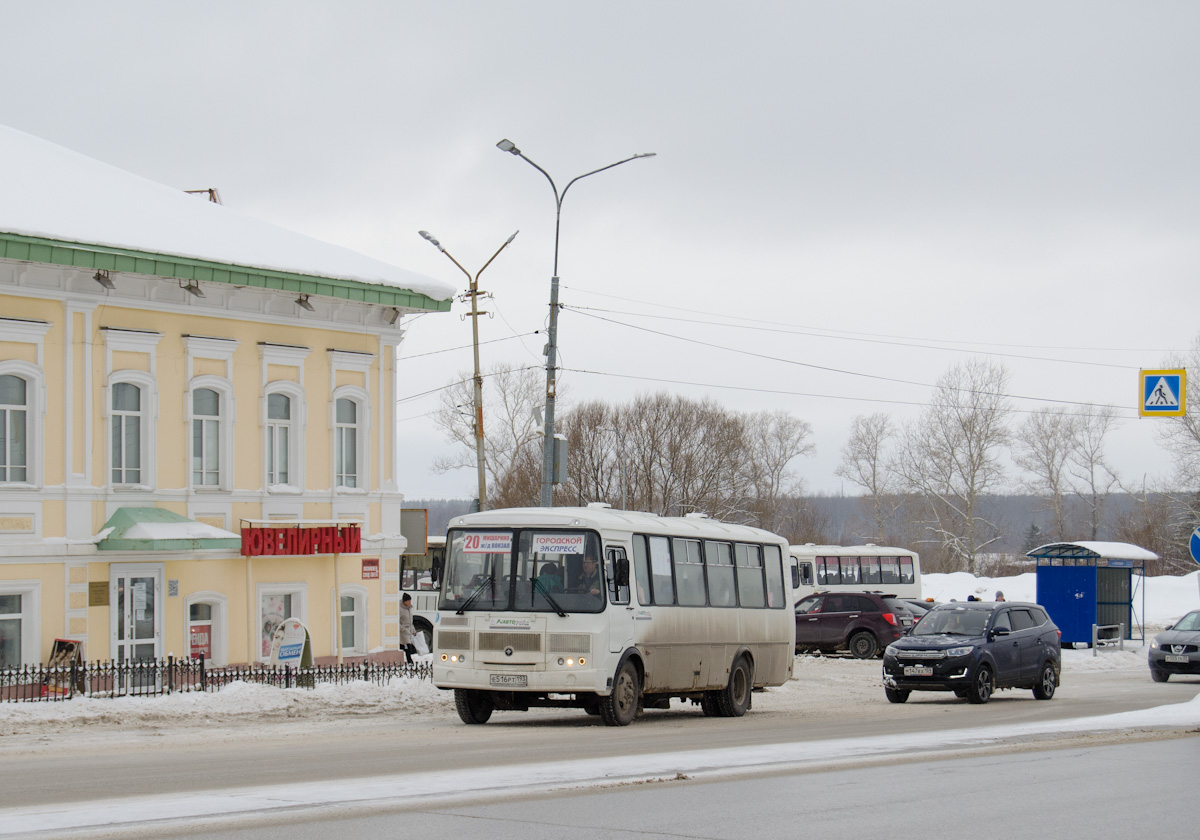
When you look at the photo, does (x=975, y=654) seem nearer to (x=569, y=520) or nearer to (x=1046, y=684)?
(x=1046, y=684)

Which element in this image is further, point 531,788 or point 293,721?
point 293,721

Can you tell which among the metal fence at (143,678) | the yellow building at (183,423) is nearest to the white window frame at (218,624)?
the yellow building at (183,423)

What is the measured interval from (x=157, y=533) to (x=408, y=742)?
11.7 metres

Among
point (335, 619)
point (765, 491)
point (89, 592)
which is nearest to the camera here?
point (89, 592)

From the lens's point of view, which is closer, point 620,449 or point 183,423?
point 183,423

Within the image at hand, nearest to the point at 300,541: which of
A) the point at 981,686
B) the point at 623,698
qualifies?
the point at 623,698

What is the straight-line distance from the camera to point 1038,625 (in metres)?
25.5

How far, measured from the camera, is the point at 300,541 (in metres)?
29.6

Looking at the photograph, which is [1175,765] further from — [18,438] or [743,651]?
[18,438]

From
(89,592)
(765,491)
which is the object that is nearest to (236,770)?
(89,592)

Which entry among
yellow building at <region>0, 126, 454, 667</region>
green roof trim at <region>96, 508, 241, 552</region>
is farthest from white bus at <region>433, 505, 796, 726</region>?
yellow building at <region>0, 126, 454, 667</region>

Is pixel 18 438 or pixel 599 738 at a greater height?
pixel 18 438

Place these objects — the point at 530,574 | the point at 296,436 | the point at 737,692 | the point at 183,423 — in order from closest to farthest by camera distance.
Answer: the point at 530,574 → the point at 737,692 → the point at 183,423 → the point at 296,436

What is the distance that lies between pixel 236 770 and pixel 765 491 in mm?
80154
